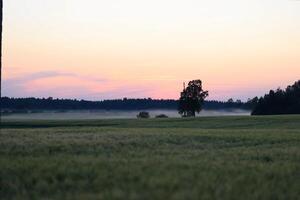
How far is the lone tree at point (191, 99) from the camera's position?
417ft

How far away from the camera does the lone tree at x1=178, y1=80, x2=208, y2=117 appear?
12700 centimetres

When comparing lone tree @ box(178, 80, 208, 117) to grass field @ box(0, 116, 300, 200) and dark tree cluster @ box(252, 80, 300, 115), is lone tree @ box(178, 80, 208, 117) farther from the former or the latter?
grass field @ box(0, 116, 300, 200)

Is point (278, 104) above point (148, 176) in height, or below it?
above

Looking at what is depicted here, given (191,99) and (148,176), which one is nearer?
(148,176)

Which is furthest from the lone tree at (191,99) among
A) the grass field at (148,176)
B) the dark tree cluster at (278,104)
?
the grass field at (148,176)

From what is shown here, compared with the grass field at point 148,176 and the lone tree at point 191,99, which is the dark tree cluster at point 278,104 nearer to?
the lone tree at point 191,99

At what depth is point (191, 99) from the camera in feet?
419

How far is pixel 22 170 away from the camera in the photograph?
13.0 metres

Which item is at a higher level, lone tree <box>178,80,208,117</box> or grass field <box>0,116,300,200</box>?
lone tree <box>178,80,208,117</box>

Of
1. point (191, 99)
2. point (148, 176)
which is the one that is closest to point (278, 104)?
point (191, 99)

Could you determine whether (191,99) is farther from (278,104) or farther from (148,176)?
(148,176)

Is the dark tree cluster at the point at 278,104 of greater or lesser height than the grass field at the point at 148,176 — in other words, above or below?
above

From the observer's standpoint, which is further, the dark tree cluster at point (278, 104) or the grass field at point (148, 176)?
the dark tree cluster at point (278, 104)

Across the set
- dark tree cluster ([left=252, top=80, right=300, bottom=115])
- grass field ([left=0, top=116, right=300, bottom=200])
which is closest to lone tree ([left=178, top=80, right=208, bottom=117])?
dark tree cluster ([left=252, top=80, right=300, bottom=115])
